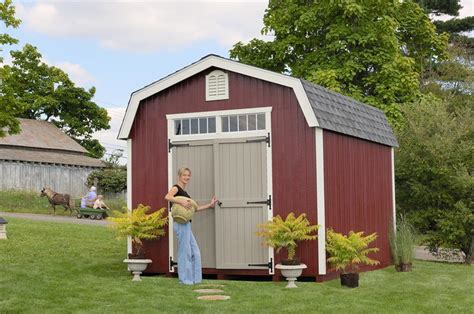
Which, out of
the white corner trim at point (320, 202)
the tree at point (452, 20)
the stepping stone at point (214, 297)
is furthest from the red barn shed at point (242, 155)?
the tree at point (452, 20)

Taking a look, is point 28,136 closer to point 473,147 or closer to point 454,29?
point 454,29

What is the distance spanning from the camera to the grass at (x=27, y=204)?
2712 centimetres

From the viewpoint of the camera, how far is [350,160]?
11.6 metres

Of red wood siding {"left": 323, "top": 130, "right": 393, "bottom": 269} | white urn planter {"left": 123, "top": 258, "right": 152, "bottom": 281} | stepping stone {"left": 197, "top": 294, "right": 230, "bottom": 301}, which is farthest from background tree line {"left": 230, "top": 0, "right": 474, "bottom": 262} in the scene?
stepping stone {"left": 197, "top": 294, "right": 230, "bottom": 301}

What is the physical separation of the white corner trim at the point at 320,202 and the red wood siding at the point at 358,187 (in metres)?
0.19

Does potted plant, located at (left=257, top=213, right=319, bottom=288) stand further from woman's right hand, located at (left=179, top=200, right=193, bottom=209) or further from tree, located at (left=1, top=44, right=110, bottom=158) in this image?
tree, located at (left=1, top=44, right=110, bottom=158)

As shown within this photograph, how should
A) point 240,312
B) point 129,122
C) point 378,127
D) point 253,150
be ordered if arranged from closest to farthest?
point 240,312, point 253,150, point 129,122, point 378,127

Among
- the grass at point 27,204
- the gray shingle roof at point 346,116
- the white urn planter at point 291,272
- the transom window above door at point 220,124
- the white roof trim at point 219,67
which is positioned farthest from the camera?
the grass at point 27,204

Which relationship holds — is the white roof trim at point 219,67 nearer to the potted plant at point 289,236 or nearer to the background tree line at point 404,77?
the potted plant at point 289,236

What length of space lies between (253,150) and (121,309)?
12.1 ft

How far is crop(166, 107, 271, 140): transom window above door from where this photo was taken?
35.4ft

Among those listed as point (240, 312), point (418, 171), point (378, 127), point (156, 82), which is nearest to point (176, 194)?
point (156, 82)

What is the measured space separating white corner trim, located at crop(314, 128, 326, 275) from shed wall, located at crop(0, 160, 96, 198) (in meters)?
26.0

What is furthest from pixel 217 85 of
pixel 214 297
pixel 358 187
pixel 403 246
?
pixel 403 246
